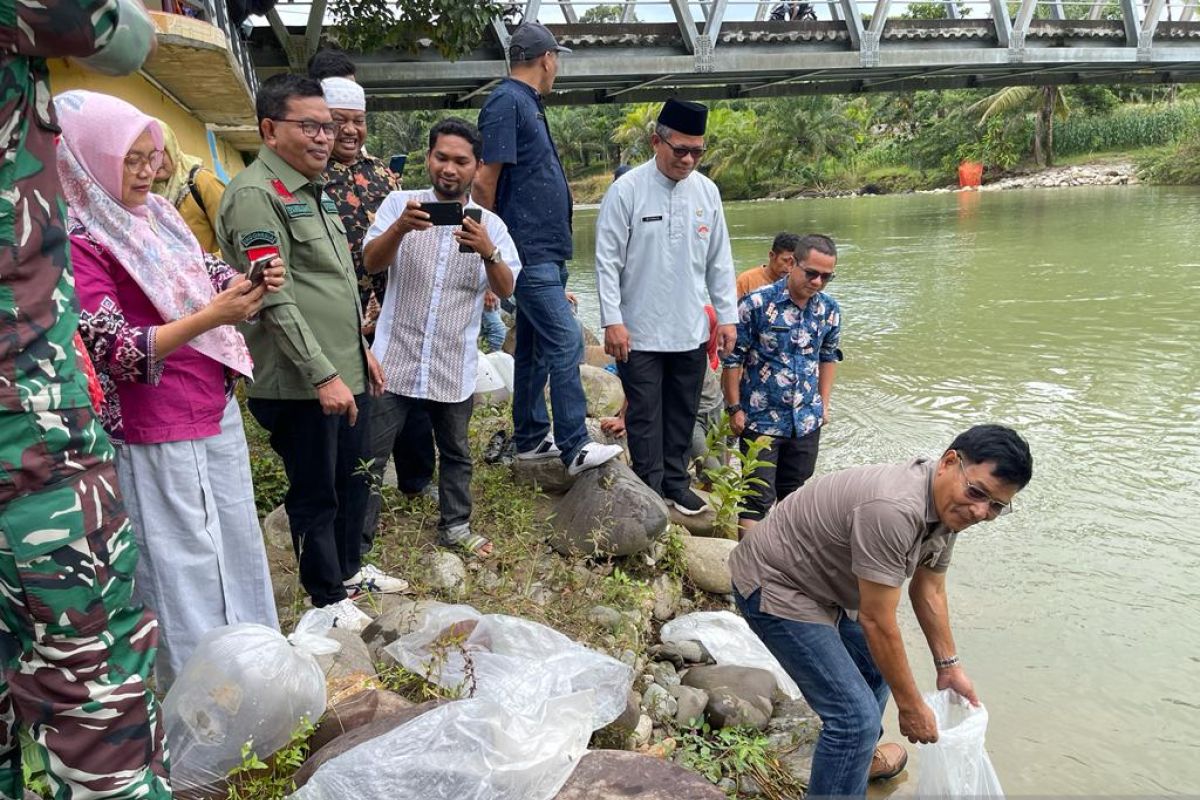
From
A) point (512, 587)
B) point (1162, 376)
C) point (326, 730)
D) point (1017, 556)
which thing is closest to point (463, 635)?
point (326, 730)

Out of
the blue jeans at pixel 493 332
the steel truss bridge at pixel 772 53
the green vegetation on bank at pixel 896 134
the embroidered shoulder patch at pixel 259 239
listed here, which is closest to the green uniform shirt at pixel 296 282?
the embroidered shoulder patch at pixel 259 239

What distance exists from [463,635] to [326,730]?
448 mm

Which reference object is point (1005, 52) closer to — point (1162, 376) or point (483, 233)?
point (1162, 376)

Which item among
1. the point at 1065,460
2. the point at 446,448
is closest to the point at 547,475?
the point at 446,448

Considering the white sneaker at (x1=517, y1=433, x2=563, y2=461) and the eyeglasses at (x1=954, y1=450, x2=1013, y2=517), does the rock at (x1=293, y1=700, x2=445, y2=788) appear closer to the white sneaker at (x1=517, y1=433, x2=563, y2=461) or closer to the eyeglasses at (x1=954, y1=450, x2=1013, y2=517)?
the eyeglasses at (x1=954, y1=450, x2=1013, y2=517)

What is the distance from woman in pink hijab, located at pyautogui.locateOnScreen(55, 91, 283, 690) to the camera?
6.78 ft

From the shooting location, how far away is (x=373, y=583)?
10.5ft

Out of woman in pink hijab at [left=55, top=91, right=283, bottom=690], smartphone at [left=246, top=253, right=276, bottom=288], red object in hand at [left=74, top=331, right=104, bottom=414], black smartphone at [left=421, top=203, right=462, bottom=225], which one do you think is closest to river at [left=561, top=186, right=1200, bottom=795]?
woman in pink hijab at [left=55, top=91, right=283, bottom=690]

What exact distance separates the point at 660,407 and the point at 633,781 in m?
2.29

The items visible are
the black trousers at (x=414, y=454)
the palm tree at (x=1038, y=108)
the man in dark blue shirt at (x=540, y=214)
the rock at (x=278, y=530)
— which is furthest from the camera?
the palm tree at (x=1038, y=108)

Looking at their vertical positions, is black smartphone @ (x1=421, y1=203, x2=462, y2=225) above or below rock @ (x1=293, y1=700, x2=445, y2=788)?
above

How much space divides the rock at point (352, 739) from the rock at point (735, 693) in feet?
3.64

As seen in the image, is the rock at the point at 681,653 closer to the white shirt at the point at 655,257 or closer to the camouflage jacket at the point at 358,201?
the white shirt at the point at 655,257

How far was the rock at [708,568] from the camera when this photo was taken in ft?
12.9
